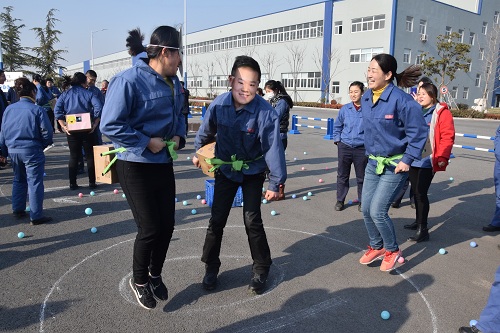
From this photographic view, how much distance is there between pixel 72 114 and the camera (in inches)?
280

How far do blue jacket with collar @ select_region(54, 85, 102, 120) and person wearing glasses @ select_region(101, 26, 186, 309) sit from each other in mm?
4628

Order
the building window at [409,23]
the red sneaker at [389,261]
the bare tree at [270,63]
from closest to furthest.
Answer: the red sneaker at [389,261] < the building window at [409,23] < the bare tree at [270,63]

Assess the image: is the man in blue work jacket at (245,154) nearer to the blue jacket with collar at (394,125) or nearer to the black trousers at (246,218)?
the black trousers at (246,218)

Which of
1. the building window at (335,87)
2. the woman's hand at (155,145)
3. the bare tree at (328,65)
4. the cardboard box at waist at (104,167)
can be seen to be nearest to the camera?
the woman's hand at (155,145)

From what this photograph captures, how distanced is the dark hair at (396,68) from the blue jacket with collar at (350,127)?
6.13 ft

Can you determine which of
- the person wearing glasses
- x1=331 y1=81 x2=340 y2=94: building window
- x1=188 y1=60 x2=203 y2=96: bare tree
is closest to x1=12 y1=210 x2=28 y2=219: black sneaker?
the person wearing glasses

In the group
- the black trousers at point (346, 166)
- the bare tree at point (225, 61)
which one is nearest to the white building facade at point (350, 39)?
the bare tree at point (225, 61)

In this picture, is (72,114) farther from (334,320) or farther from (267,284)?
(334,320)

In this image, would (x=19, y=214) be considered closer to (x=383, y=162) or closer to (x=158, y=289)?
(x=158, y=289)

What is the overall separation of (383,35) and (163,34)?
4007 centimetres

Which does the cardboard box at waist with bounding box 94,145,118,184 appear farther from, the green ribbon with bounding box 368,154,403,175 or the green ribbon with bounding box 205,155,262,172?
the green ribbon with bounding box 368,154,403,175

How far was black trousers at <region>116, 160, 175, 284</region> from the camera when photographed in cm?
308

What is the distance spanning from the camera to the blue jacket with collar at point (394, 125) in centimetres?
379

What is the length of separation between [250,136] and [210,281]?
1.47m
